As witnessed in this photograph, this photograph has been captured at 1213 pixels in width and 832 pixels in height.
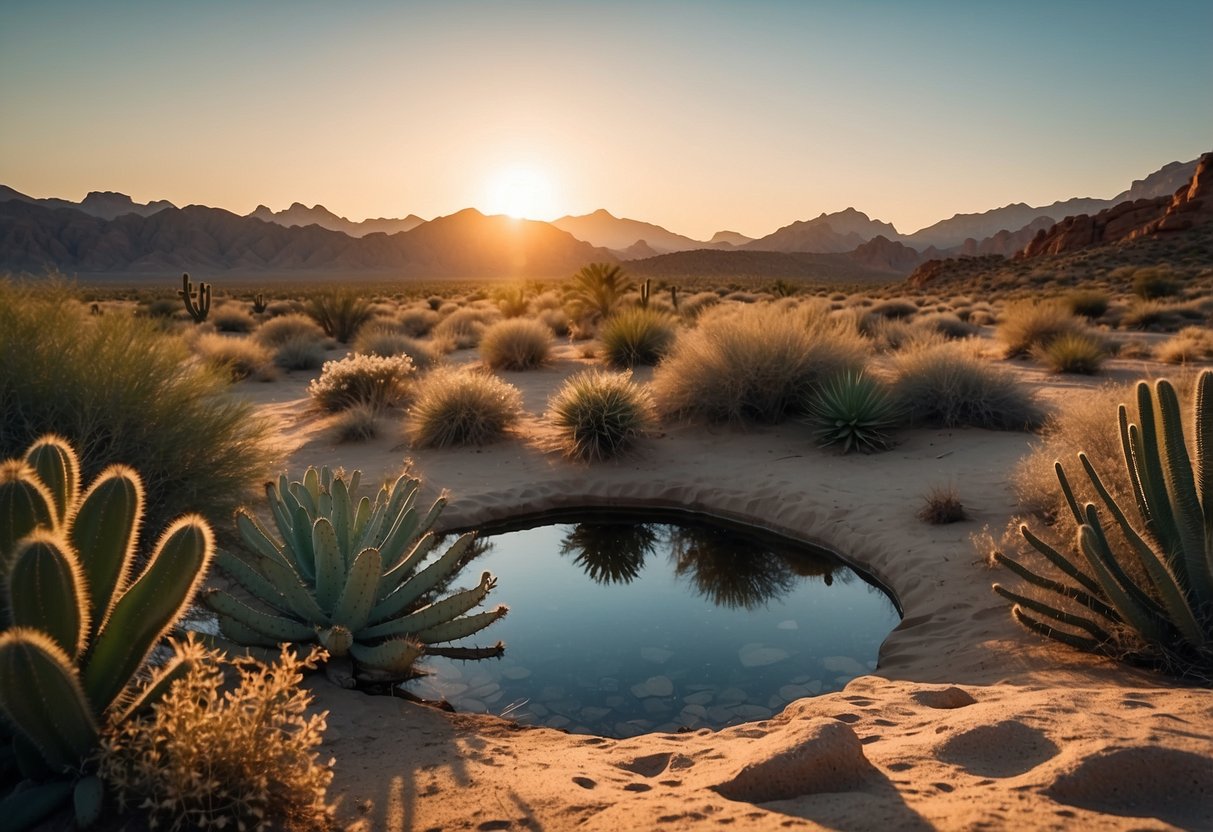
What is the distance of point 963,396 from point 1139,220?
195 ft

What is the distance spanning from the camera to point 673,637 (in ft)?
18.8

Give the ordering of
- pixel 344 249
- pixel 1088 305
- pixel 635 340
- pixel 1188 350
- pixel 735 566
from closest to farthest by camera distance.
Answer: pixel 735 566
pixel 1188 350
pixel 635 340
pixel 1088 305
pixel 344 249

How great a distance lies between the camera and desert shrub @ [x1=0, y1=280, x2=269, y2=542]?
550 centimetres

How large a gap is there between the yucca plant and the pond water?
8.50 feet

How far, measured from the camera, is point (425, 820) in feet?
9.78

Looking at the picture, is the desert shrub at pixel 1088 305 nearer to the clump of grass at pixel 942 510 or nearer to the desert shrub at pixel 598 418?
the desert shrub at pixel 598 418

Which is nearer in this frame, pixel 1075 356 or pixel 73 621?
pixel 73 621

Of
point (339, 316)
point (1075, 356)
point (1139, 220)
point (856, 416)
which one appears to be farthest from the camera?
point (1139, 220)

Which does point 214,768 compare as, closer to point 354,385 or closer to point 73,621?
point 73,621

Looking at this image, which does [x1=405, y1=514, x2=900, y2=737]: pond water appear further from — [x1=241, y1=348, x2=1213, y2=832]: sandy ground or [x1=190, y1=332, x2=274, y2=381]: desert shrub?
[x1=190, y1=332, x2=274, y2=381]: desert shrub

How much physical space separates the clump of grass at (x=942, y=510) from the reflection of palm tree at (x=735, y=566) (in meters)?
1.08

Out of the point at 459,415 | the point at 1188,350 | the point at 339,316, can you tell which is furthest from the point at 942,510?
the point at 339,316

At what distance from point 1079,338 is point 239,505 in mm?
14506

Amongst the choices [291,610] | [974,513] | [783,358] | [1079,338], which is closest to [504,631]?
[291,610]
